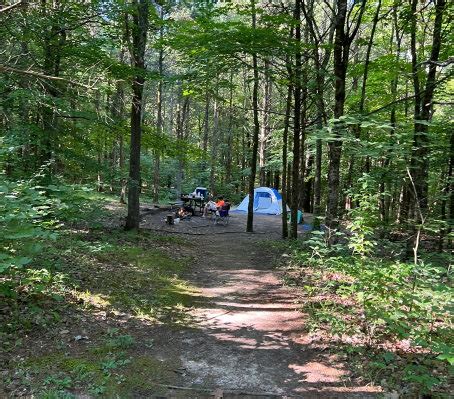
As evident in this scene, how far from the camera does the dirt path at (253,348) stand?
443 centimetres

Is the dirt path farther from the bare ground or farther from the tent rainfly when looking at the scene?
the tent rainfly

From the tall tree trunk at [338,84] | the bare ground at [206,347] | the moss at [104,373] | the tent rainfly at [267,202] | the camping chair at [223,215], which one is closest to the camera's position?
the moss at [104,373]

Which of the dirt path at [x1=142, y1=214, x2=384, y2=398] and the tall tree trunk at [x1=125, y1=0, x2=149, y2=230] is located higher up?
the tall tree trunk at [x1=125, y1=0, x2=149, y2=230]

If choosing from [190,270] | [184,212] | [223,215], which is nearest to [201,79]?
[190,270]

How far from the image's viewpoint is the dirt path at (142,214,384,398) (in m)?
4.43

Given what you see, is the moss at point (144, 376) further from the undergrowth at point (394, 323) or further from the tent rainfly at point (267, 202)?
the tent rainfly at point (267, 202)

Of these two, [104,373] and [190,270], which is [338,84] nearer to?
[190,270]

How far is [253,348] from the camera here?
212 inches

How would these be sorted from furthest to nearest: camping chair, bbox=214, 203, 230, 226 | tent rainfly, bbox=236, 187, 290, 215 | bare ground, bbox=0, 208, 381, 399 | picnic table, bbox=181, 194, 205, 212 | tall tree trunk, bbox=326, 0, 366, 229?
tent rainfly, bbox=236, 187, 290, 215 < picnic table, bbox=181, 194, 205, 212 < camping chair, bbox=214, 203, 230, 226 < tall tree trunk, bbox=326, 0, 366, 229 < bare ground, bbox=0, 208, 381, 399

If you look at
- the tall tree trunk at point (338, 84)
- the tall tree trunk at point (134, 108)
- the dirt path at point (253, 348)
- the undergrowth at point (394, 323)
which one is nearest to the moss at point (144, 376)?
the dirt path at point (253, 348)

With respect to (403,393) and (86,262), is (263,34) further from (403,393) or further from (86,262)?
(403,393)

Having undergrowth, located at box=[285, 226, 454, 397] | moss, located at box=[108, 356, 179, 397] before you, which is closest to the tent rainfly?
undergrowth, located at box=[285, 226, 454, 397]

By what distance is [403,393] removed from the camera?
412cm

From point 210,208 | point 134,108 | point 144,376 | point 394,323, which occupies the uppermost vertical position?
point 134,108
